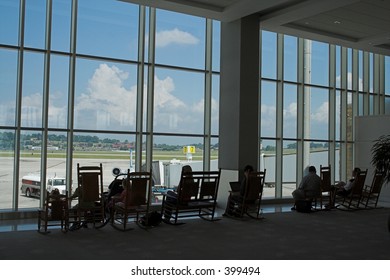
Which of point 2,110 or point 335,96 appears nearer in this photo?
point 2,110

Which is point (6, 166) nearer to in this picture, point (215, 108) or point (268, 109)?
point (215, 108)

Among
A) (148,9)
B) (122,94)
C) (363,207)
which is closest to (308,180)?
(363,207)

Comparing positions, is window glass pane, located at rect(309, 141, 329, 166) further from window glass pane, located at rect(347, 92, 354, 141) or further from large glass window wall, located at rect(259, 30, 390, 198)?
window glass pane, located at rect(347, 92, 354, 141)

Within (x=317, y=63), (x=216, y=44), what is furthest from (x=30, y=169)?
(x=317, y=63)

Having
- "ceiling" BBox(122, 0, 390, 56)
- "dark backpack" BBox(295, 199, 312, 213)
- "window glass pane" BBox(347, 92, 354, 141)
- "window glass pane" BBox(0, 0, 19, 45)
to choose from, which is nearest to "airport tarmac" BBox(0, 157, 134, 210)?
"window glass pane" BBox(0, 0, 19, 45)

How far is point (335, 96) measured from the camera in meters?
14.0

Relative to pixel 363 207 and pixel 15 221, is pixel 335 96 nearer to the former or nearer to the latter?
pixel 363 207

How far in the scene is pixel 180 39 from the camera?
11008 mm

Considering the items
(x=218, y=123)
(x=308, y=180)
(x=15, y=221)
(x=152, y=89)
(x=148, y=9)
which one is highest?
(x=148, y=9)

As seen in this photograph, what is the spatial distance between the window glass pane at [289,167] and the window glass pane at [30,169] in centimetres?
703

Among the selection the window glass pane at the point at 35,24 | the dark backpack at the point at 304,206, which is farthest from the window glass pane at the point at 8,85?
the dark backpack at the point at 304,206

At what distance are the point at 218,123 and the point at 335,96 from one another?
497 cm

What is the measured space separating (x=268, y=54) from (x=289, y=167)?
3.46 meters

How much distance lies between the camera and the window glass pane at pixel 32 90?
900 cm
